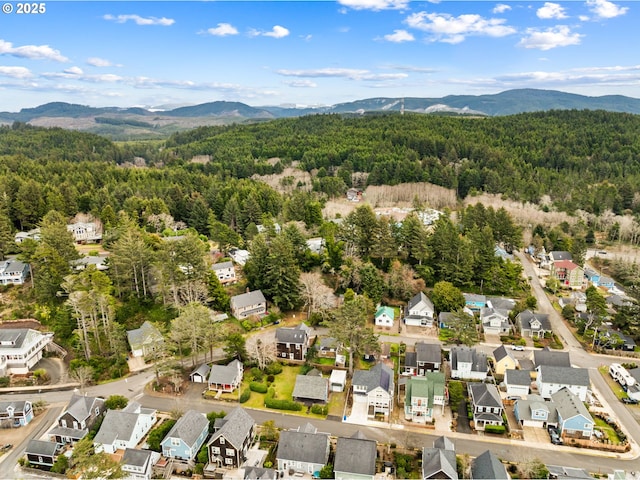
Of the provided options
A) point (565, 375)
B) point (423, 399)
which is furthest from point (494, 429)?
point (565, 375)

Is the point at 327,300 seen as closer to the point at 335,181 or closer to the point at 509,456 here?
the point at 509,456

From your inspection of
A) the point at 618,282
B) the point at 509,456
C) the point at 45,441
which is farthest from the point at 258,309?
the point at 618,282

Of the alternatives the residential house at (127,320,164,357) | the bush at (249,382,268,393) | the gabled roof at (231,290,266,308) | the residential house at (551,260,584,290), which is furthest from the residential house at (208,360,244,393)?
the residential house at (551,260,584,290)

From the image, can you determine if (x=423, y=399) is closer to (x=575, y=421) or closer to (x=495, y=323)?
(x=575, y=421)

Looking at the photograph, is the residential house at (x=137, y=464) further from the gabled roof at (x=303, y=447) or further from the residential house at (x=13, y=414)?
the residential house at (x=13, y=414)

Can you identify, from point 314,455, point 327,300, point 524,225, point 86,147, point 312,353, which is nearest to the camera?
point 314,455

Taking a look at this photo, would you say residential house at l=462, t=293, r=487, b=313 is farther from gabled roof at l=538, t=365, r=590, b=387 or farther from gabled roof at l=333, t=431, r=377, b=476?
gabled roof at l=333, t=431, r=377, b=476
